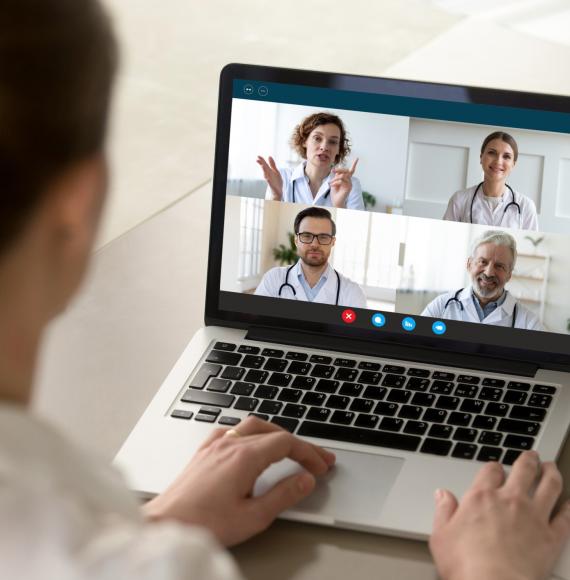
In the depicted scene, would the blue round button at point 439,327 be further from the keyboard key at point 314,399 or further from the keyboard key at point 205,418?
the keyboard key at point 205,418

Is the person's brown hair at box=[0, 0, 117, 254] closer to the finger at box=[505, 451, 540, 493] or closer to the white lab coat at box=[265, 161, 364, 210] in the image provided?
the finger at box=[505, 451, 540, 493]

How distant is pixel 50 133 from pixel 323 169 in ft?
2.39

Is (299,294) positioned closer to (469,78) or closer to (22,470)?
(22,470)

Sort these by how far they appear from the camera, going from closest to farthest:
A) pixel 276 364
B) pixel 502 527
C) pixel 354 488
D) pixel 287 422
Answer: pixel 502 527 < pixel 354 488 < pixel 287 422 < pixel 276 364

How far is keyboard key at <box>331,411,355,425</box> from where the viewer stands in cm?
102

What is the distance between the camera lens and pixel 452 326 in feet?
3.76

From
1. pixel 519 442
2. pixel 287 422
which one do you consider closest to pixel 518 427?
pixel 519 442

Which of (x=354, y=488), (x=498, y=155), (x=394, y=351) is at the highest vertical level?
(x=498, y=155)

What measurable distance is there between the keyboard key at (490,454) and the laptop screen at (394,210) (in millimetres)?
191

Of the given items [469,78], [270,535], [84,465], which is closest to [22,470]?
[84,465]

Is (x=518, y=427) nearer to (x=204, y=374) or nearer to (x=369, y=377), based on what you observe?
(x=369, y=377)

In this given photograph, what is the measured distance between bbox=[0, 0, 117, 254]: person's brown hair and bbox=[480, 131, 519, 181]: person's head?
71 cm

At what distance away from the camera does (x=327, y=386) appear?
1.08 meters

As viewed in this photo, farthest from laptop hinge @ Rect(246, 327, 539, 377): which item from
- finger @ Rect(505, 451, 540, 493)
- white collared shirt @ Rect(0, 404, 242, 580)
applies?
white collared shirt @ Rect(0, 404, 242, 580)
